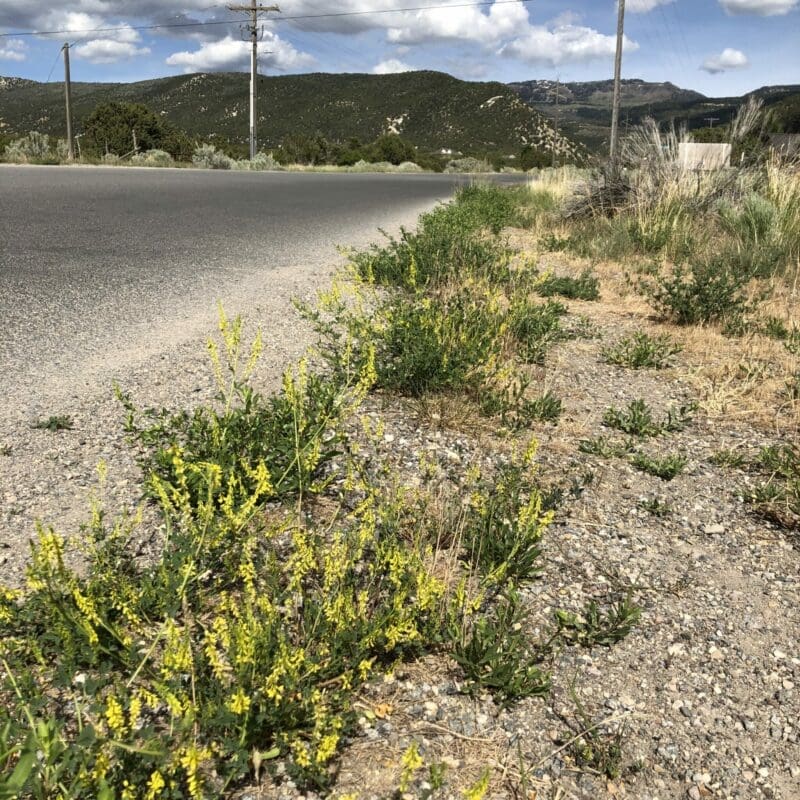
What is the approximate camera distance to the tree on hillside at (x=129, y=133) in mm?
32094

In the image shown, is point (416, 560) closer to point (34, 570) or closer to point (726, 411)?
point (34, 570)

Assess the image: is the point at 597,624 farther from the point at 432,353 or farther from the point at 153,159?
the point at 153,159

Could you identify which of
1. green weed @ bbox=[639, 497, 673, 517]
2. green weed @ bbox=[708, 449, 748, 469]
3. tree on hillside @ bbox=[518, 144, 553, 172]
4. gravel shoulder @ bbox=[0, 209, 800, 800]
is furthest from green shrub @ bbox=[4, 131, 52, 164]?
tree on hillside @ bbox=[518, 144, 553, 172]

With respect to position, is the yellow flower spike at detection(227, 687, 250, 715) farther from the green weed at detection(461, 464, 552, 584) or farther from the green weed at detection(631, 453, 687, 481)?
the green weed at detection(631, 453, 687, 481)

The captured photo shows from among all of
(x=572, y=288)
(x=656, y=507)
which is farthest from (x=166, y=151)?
(x=656, y=507)

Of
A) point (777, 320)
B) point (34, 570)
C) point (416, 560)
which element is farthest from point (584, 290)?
point (34, 570)

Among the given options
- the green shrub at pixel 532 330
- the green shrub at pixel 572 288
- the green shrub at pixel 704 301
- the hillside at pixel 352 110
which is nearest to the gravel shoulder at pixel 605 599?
the green shrub at pixel 532 330

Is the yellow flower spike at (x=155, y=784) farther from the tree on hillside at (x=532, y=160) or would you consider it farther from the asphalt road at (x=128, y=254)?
the tree on hillside at (x=532, y=160)

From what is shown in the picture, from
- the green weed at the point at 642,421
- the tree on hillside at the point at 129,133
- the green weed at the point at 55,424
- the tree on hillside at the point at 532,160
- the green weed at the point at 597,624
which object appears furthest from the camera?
the tree on hillside at the point at 532,160

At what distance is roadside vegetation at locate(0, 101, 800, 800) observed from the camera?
1.60m

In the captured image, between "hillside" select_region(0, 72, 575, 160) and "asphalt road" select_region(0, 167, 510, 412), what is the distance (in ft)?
260

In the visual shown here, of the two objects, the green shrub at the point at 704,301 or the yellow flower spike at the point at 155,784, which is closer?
the yellow flower spike at the point at 155,784

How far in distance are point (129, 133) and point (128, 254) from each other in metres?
29.2

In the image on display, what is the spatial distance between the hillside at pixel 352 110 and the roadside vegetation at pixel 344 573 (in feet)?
288
